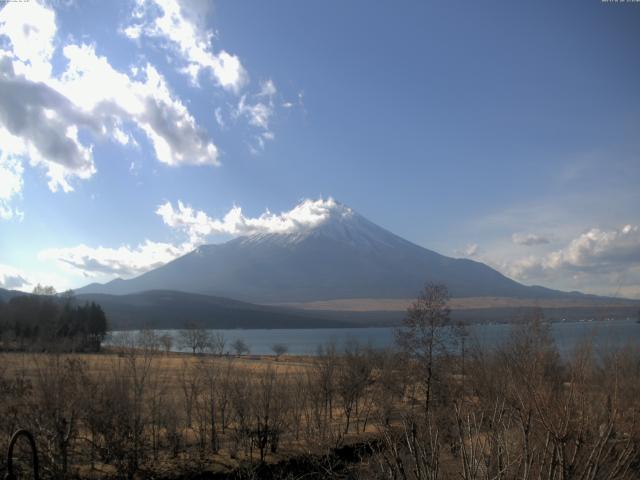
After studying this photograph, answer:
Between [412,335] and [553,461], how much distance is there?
23.9 metres

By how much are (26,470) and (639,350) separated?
22.5 m

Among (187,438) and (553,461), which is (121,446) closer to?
(187,438)

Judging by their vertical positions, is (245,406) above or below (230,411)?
above

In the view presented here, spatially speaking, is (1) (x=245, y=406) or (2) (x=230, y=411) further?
(2) (x=230, y=411)

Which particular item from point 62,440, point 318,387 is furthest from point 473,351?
point 62,440

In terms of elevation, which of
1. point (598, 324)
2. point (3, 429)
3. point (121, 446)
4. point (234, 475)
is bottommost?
point (234, 475)

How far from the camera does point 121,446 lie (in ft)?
63.6

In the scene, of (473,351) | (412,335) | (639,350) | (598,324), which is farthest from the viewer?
(412,335)

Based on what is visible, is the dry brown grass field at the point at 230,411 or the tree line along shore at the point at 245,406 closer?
the tree line along shore at the point at 245,406

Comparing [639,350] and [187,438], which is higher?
[639,350]

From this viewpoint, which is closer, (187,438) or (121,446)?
(121,446)

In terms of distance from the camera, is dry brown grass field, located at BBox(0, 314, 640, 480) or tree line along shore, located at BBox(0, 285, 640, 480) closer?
tree line along shore, located at BBox(0, 285, 640, 480)

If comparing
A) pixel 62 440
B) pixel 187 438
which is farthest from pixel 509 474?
pixel 187 438

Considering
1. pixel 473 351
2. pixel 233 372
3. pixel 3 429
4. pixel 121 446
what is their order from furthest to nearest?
pixel 233 372, pixel 473 351, pixel 121 446, pixel 3 429
